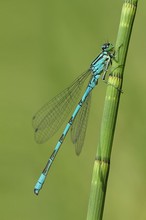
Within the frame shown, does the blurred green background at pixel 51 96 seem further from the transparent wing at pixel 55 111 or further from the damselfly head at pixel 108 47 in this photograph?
the damselfly head at pixel 108 47

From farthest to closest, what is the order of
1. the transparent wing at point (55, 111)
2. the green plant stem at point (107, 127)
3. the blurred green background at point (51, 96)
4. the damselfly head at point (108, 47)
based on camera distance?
the blurred green background at point (51, 96), the transparent wing at point (55, 111), the damselfly head at point (108, 47), the green plant stem at point (107, 127)

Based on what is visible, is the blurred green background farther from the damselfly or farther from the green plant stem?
the green plant stem

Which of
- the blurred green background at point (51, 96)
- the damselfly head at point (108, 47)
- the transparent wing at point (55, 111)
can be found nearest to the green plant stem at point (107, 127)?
the damselfly head at point (108, 47)

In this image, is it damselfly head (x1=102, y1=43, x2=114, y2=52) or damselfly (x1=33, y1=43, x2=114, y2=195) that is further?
damselfly (x1=33, y1=43, x2=114, y2=195)

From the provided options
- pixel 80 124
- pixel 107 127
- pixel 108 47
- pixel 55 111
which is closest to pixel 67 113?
pixel 55 111

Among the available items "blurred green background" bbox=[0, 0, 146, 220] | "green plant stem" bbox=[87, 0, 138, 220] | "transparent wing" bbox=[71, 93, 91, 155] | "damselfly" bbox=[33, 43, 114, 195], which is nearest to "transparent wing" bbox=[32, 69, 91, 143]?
"damselfly" bbox=[33, 43, 114, 195]

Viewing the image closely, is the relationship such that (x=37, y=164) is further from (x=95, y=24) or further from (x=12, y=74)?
(x=95, y=24)

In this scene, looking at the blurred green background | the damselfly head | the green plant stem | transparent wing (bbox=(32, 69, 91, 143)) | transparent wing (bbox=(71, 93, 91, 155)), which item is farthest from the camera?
the blurred green background
